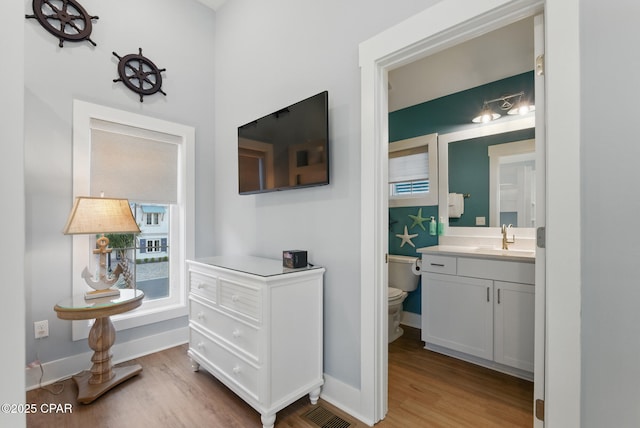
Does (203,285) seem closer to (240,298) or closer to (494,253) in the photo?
(240,298)

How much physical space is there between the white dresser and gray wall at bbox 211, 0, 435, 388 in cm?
15

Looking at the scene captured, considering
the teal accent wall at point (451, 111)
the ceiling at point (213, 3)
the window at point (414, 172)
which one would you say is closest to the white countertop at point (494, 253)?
the window at point (414, 172)

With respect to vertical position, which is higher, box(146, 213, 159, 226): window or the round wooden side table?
box(146, 213, 159, 226): window

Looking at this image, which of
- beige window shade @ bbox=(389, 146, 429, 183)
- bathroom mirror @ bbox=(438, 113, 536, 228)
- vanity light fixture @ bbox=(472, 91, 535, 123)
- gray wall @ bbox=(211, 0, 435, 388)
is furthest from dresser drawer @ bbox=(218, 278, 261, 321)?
vanity light fixture @ bbox=(472, 91, 535, 123)

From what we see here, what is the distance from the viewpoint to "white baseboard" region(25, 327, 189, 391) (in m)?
1.97

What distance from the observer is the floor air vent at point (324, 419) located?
1.60 metres

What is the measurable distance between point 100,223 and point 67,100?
1.04 meters

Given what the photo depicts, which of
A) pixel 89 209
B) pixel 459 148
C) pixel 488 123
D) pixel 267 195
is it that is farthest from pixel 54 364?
pixel 488 123

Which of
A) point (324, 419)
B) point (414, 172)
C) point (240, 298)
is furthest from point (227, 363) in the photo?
point (414, 172)

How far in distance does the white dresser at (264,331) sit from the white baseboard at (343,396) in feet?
0.18

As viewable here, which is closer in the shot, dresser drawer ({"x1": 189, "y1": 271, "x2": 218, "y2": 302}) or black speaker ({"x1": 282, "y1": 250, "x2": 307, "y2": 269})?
black speaker ({"x1": 282, "y1": 250, "x2": 307, "y2": 269})

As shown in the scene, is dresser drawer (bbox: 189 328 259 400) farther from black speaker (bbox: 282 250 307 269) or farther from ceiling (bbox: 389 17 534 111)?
ceiling (bbox: 389 17 534 111)

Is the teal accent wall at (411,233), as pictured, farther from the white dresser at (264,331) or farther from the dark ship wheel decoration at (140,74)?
the dark ship wheel decoration at (140,74)

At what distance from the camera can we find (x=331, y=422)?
162 centimetres
